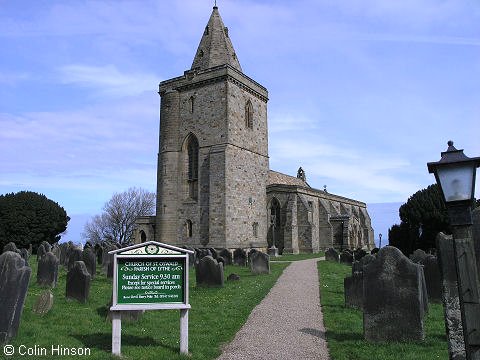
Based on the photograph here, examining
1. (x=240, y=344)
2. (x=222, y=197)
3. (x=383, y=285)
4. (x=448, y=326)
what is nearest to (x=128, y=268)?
(x=240, y=344)

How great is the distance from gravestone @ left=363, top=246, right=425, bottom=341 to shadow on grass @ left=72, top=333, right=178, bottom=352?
3053 mm

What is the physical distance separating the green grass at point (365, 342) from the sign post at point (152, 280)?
2292 mm

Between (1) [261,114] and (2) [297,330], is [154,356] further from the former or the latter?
(1) [261,114]

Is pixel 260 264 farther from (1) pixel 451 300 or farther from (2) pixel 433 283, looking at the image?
(1) pixel 451 300

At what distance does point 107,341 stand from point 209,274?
6.34 m

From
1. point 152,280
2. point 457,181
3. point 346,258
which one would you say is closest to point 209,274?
point 152,280

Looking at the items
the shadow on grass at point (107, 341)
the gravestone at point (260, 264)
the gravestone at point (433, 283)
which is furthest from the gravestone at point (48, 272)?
the gravestone at point (433, 283)

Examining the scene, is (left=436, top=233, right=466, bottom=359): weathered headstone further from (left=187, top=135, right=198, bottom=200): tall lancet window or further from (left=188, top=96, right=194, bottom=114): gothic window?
(left=188, top=96, right=194, bottom=114): gothic window

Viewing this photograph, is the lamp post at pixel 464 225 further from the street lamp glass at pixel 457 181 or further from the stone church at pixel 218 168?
the stone church at pixel 218 168

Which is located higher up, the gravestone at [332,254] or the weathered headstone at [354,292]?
the gravestone at [332,254]

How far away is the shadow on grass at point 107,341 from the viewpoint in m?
6.19

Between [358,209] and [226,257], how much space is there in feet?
116

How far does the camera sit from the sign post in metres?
5.91

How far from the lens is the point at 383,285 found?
6.56 m
